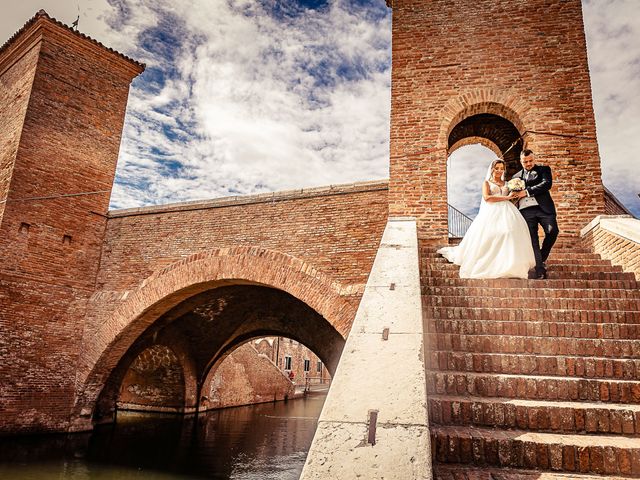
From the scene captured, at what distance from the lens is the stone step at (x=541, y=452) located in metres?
2.28

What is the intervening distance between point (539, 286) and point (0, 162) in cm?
1198

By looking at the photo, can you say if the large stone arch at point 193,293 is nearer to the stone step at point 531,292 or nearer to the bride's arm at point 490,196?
the bride's arm at point 490,196

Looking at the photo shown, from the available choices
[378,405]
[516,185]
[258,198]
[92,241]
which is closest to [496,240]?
[516,185]

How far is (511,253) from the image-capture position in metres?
4.99

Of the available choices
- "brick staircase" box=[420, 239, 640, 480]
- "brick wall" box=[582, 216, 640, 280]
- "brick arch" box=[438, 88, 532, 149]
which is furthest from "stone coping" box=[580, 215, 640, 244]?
"brick arch" box=[438, 88, 532, 149]

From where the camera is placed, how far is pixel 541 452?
2344mm

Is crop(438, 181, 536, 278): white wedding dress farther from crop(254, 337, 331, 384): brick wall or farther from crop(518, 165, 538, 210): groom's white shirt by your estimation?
crop(254, 337, 331, 384): brick wall

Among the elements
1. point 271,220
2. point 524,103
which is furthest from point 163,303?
point 524,103

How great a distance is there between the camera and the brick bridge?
105 inches

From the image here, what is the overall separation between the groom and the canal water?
5.52 meters

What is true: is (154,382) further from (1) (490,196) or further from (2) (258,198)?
(1) (490,196)

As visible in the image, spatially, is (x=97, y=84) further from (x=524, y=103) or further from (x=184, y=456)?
(x=524, y=103)

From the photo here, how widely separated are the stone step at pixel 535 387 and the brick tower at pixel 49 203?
33.7 ft

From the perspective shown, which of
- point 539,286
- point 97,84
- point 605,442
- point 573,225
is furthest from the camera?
point 97,84
